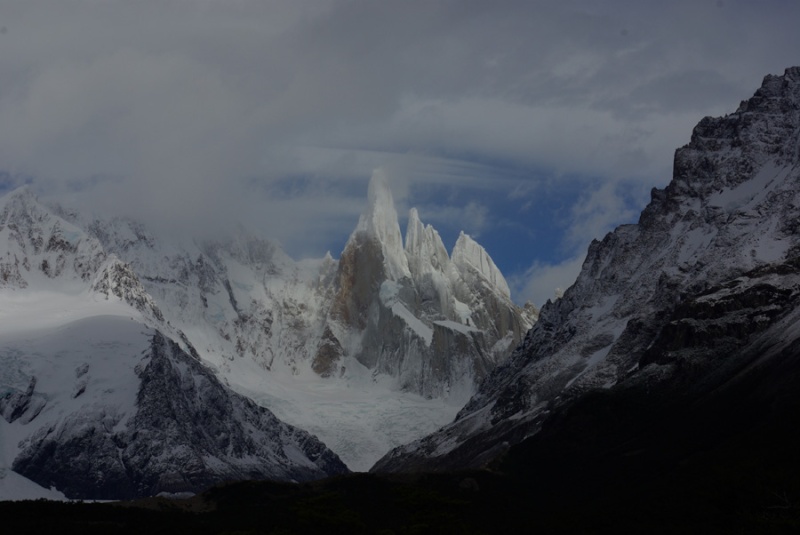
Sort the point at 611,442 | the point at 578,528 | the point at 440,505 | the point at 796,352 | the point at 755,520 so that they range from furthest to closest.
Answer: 1. the point at 611,442
2. the point at 796,352
3. the point at 440,505
4. the point at 578,528
5. the point at 755,520

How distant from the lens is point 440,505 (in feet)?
493

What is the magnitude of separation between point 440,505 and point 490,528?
939 cm

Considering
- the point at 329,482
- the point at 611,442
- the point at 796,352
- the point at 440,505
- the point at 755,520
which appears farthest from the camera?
the point at 611,442

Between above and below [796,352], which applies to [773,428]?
below

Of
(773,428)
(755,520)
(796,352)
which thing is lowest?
(755,520)

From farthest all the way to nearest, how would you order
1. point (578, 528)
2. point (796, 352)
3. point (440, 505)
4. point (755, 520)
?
1. point (796, 352)
2. point (440, 505)
3. point (578, 528)
4. point (755, 520)

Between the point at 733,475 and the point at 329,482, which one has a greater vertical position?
the point at 329,482

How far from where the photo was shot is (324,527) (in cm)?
13538

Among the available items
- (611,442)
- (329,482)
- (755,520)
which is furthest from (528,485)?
(755,520)

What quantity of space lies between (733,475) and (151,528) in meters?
66.9

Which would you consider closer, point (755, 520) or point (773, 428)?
point (755, 520)

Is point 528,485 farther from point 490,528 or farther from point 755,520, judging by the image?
point 755,520

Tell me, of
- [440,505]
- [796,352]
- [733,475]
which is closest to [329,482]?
[440,505]

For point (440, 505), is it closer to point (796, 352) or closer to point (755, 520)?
point (755, 520)
